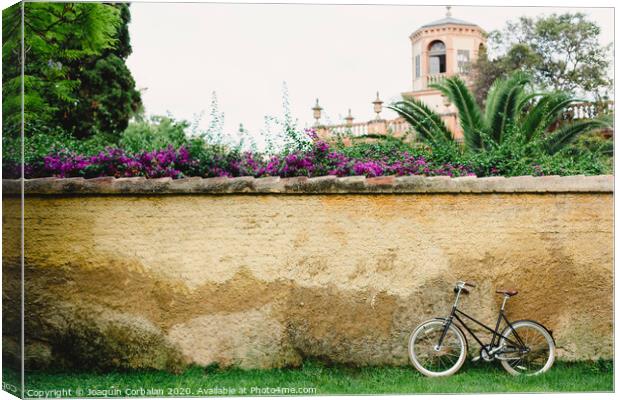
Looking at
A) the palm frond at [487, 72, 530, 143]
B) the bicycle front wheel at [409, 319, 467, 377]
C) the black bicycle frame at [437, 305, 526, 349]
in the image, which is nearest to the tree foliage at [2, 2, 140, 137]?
the bicycle front wheel at [409, 319, 467, 377]

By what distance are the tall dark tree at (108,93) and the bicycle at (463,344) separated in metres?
5.63

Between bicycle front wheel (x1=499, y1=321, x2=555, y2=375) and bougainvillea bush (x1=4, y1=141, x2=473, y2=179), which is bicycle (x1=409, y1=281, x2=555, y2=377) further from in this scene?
bougainvillea bush (x1=4, y1=141, x2=473, y2=179)

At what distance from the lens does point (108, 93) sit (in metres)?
11.5

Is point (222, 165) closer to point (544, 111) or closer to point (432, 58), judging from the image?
point (544, 111)

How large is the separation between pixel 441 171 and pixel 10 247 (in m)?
4.48

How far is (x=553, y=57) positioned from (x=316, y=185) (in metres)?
6.68

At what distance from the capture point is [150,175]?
705 cm

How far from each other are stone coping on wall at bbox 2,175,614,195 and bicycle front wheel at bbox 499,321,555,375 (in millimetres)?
1345

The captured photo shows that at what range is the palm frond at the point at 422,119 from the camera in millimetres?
10375

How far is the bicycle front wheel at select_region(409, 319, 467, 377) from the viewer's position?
21.7 ft

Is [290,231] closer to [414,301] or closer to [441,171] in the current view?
[414,301]

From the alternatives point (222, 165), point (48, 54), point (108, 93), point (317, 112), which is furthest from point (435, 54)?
point (48, 54)

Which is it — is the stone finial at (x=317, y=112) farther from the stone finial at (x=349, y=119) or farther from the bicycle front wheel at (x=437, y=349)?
the bicycle front wheel at (x=437, y=349)

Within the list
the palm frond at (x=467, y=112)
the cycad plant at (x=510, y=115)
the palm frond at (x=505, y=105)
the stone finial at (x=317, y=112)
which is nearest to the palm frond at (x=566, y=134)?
the cycad plant at (x=510, y=115)
